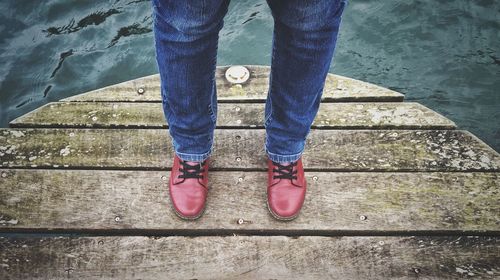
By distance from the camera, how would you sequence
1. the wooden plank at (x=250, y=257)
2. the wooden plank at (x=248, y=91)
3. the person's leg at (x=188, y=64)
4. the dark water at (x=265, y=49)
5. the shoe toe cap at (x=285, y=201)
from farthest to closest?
the dark water at (x=265, y=49), the wooden plank at (x=248, y=91), the shoe toe cap at (x=285, y=201), the wooden plank at (x=250, y=257), the person's leg at (x=188, y=64)

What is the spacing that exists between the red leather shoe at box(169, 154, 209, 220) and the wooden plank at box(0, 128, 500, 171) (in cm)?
16

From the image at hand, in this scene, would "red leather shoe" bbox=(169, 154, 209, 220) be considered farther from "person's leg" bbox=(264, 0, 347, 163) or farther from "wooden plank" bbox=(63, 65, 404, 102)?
"wooden plank" bbox=(63, 65, 404, 102)

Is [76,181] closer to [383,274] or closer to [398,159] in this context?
[383,274]

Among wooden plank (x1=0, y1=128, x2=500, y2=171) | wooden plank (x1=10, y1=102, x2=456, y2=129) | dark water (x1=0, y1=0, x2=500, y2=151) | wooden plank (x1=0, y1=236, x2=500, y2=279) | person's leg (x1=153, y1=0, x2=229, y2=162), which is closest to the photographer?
person's leg (x1=153, y1=0, x2=229, y2=162)

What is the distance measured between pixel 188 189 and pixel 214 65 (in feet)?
1.72

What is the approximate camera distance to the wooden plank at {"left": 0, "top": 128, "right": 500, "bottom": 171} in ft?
5.44

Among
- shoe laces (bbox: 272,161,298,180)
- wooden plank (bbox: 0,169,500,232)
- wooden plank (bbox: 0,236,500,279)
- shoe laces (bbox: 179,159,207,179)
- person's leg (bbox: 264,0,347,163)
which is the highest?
person's leg (bbox: 264,0,347,163)

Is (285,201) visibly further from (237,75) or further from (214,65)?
(237,75)

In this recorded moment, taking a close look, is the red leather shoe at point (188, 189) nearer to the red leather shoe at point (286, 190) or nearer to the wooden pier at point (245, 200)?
the wooden pier at point (245, 200)

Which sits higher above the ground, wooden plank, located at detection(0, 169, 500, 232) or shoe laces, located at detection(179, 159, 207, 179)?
shoe laces, located at detection(179, 159, 207, 179)

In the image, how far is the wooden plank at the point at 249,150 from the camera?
5.44ft

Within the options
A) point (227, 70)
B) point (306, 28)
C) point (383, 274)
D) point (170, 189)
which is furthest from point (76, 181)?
point (383, 274)

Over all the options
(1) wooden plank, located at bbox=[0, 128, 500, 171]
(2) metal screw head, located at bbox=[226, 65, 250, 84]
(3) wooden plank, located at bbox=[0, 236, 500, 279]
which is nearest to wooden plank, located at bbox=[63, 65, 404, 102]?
(2) metal screw head, located at bbox=[226, 65, 250, 84]

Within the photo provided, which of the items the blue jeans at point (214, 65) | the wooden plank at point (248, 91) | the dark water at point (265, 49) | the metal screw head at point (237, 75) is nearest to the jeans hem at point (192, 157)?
the blue jeans at point (214, 65)
